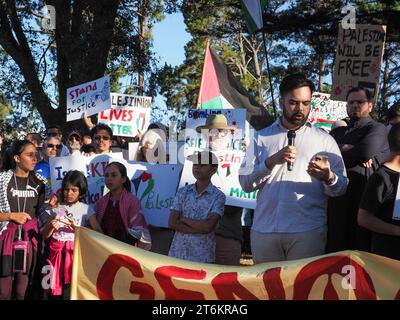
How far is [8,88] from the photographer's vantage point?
67.3ft

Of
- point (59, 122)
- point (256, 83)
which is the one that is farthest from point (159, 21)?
point (256, 83)

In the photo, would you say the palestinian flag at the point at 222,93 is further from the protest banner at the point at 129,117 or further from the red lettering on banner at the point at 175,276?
the red lettering on banner at the point at 175,276

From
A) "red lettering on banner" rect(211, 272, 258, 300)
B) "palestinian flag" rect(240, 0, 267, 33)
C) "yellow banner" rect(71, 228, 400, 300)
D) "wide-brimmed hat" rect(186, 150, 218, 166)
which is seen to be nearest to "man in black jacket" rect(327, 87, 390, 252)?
"wide-brimmed hat" rect(186, 150, 218, 166)

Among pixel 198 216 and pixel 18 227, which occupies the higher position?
pixel 198 216

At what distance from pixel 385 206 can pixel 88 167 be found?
3.39m

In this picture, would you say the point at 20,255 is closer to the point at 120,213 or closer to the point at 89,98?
the point at 120,213

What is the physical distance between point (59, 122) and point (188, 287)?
13.6 metres

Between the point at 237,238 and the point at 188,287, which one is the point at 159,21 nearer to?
the point at 237,238

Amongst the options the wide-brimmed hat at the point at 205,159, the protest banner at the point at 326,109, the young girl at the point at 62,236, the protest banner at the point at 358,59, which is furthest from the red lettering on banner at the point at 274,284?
the protest banner at the point at 326,109

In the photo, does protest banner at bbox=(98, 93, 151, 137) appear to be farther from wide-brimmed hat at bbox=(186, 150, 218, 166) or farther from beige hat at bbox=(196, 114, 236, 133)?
wide-brimmed hat at bbox=(186, 150, 218, 166)

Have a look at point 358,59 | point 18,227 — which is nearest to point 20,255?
point 18,227

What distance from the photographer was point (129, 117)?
912 centimetres

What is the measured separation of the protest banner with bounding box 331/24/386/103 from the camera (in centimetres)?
890
